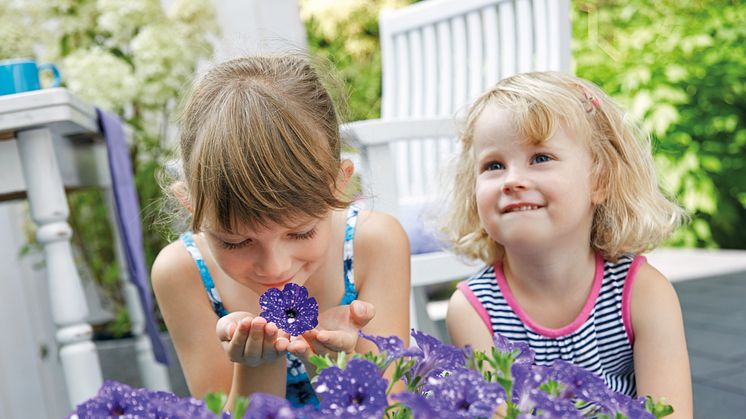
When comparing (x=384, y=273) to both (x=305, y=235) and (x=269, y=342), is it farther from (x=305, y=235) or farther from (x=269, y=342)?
(x=269, y=342)

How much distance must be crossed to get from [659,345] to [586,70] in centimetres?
407

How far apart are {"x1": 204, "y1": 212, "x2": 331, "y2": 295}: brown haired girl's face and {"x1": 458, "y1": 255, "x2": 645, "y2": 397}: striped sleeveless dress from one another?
476 mm

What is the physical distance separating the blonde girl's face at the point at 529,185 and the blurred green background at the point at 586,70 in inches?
49.5

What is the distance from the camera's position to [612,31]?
5.78 m

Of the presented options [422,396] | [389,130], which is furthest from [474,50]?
[422,396]

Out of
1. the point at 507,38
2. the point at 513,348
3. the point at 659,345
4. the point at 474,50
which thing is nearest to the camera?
the point at 513,348

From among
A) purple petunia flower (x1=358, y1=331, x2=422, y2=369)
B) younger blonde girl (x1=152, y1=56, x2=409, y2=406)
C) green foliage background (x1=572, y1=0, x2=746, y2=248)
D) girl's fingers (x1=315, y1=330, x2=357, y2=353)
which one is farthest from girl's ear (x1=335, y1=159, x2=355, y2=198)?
green foliage background (x1=572, y1=0, x2=746, y2=248)

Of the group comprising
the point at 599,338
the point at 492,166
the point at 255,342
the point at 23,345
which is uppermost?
the point at 492,166

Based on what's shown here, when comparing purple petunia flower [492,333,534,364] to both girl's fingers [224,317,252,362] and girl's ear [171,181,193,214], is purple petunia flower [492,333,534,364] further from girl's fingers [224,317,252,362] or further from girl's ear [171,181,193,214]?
girl's ear [171,181,193,214]

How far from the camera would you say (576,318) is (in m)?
1.48

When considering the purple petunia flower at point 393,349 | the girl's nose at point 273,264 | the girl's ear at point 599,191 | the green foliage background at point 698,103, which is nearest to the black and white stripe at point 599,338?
the girl's ear at point 599,191

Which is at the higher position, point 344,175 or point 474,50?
point 474,50

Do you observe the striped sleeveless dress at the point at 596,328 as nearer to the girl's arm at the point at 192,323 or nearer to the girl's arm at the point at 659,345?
the girl's arm at the point at 659,345

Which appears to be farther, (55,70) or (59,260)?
(55,70)
